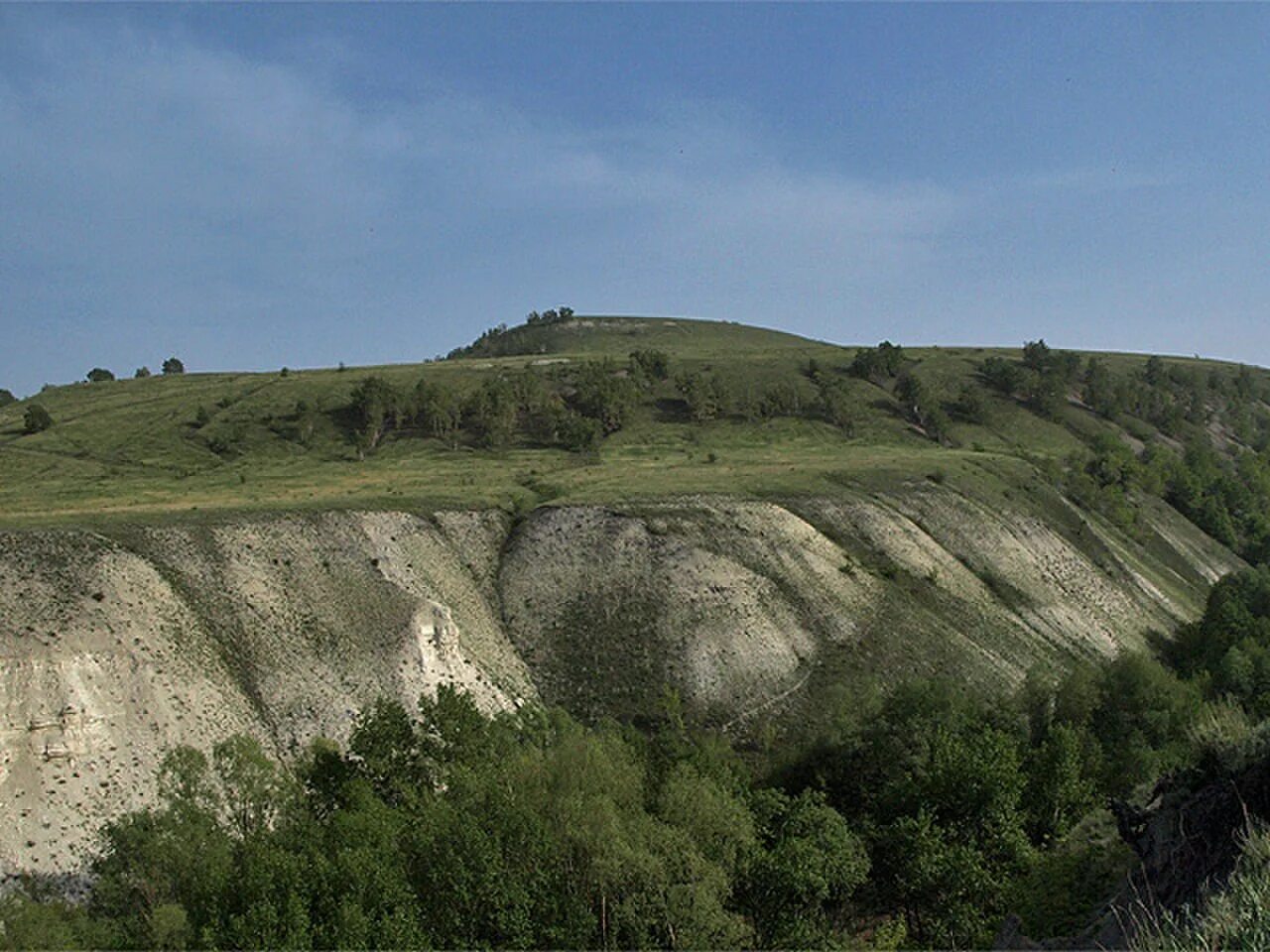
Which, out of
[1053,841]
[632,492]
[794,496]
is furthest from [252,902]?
[794,496]

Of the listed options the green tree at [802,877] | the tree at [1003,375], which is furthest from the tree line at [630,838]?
the tree at [1003,375]

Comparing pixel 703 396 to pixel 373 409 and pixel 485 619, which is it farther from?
pixel 485 619

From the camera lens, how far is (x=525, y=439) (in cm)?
11481

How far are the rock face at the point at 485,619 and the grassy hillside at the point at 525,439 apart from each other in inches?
237

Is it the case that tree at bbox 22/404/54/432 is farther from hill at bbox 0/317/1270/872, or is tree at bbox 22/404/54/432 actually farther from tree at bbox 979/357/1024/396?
tree at bbox 979/357/1024/396

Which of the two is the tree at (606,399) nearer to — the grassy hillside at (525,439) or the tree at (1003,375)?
the grassy hillside at (525,439)

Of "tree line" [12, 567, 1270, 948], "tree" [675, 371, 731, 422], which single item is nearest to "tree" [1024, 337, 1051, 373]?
"tree" [675, 371, 731, 422]

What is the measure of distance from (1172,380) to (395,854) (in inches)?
6558

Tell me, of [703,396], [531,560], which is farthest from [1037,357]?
[531,560]

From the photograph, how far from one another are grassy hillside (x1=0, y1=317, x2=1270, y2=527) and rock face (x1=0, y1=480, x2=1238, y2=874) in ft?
19.7

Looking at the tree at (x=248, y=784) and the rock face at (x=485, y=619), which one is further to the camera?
the rock face at (x=485, y=619)

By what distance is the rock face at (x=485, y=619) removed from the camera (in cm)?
4081

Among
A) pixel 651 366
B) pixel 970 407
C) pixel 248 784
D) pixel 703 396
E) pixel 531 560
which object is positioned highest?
pixel 651 366

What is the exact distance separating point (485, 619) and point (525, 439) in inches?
2280
